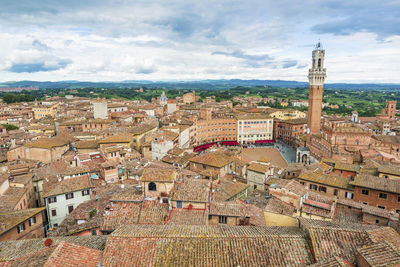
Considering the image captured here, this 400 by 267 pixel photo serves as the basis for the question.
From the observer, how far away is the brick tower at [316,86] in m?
78.9

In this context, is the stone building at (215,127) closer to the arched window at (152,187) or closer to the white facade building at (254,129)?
the white facade building at (254,129)

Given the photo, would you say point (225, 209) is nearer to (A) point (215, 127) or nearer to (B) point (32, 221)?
(B) point (32, 221)

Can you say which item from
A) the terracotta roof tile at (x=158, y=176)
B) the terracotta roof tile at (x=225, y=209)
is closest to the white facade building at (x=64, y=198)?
the terracotta roof tile at (x=158, y=176)

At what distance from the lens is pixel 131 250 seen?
12.5 m

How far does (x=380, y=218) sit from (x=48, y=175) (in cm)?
3985

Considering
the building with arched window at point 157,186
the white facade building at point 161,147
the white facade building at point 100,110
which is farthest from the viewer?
the white facade building at point 100,110

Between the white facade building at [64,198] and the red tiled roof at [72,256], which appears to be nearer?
the red tiled roof at [72,256]

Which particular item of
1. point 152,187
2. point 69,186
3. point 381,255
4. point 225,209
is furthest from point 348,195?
point 69,186

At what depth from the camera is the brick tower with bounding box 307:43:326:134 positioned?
259 feet

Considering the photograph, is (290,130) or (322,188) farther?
(290,130)

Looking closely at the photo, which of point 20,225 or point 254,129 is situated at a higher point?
point 20,225

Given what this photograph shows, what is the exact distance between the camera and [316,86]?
8019 cm

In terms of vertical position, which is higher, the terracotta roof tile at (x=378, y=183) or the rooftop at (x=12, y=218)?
the terracotta roof tile at (x=378, y=183)

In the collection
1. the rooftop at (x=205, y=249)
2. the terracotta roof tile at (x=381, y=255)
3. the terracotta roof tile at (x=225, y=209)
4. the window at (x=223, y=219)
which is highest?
the terracotta roof tile at (x=381, y=255)
